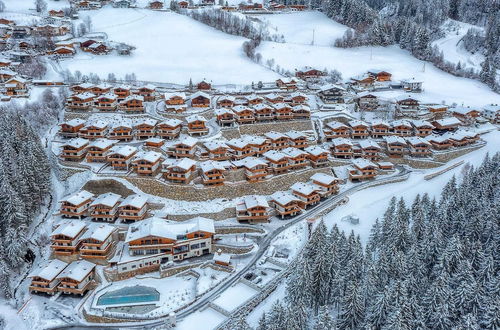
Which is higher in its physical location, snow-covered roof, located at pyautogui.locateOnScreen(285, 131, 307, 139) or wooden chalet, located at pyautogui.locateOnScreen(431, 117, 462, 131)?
wooden chalet, located at pyautogui.locateOnScreen(431, 117, 462, 131)

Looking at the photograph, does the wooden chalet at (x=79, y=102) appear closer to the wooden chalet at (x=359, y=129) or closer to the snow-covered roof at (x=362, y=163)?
the wooden chalet at (x=359, y=129)

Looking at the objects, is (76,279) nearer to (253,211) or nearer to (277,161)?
(253,211)

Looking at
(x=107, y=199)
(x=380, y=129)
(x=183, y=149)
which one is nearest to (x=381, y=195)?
(x=380, y=129)

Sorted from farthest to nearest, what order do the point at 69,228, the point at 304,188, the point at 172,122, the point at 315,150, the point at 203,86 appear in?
the point at 203,86, the point at 172,122, the point at 315,150, the point at 304,188, the point at 69,228

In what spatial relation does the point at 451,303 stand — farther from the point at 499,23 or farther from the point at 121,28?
the point at 121,28

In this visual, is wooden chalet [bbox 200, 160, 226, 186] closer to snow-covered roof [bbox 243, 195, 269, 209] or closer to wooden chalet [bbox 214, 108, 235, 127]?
snow-covered roof [bbox 243, 195, 269, 209]

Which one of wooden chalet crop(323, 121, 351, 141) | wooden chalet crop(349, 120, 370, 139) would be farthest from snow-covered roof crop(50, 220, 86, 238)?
wooden chalet crop(349, 120, 370, 139)

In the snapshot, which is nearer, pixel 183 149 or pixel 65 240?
pixel 65 240

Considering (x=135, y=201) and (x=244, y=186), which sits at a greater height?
(x=244, y=186)
